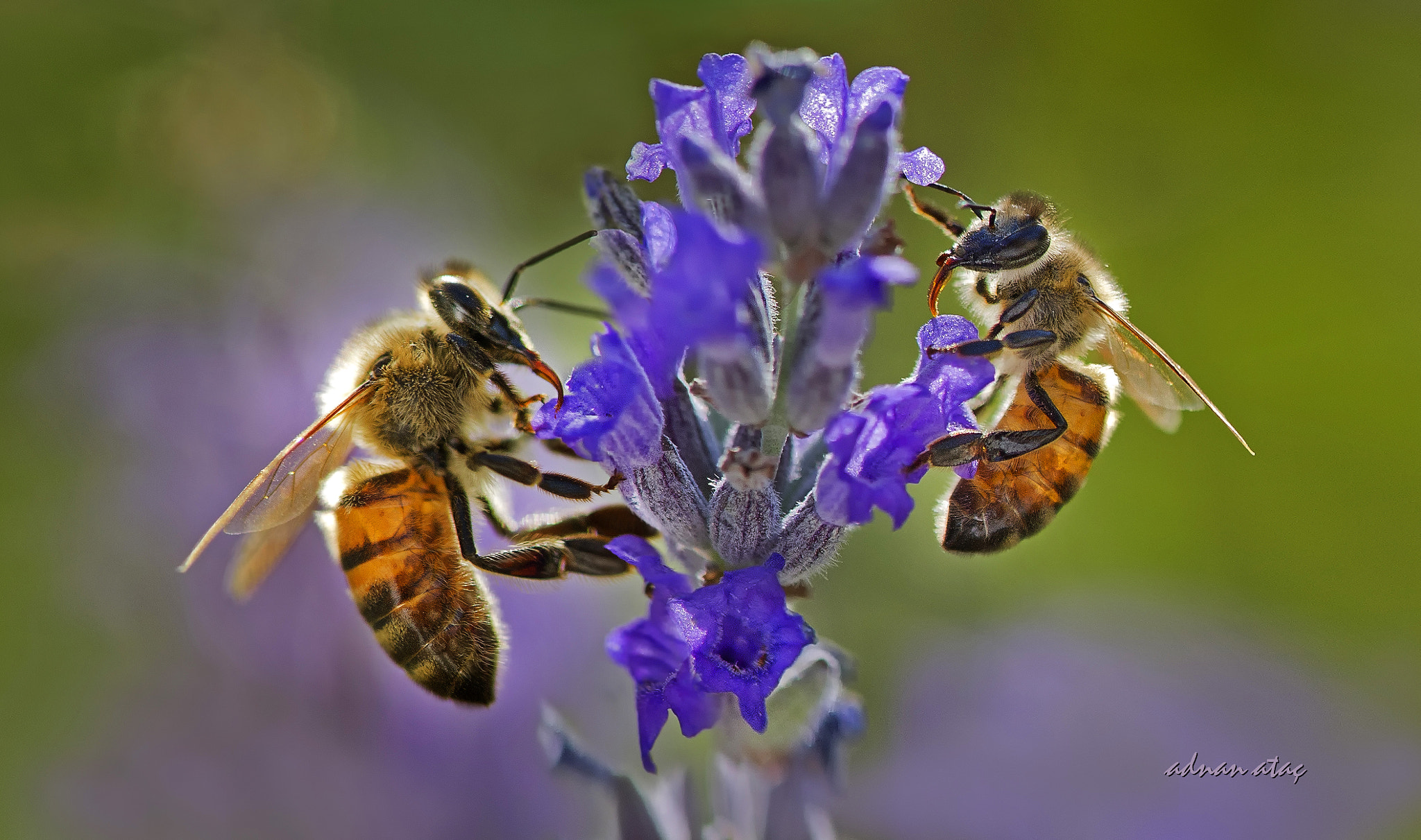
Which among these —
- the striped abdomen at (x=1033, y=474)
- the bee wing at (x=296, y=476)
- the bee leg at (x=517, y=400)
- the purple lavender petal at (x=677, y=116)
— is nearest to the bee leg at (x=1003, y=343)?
the striped abdomen at (x=1033, y=474)

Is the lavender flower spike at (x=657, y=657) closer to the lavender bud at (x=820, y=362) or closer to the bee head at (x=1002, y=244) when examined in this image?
the lavender bud at (x=820, y=362)

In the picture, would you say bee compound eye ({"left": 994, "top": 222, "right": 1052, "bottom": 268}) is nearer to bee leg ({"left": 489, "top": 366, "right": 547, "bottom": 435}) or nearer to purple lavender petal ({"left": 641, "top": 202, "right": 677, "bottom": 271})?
purple lavender petal ({"left": 641, "top": 202, "right": 677, "bottom": 271})

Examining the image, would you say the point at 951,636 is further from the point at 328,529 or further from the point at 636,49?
the point at 636,49

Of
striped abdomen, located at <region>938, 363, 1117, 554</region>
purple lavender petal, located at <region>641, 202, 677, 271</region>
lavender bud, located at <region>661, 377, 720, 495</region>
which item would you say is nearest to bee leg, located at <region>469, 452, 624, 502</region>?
lavender bud, located at <region>661, 377, 720, 495</region>

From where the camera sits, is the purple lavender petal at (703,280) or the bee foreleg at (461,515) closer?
the purple lavender petal at (703,280)

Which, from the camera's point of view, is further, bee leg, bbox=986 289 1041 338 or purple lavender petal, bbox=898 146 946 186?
bee leg, bbox=986 289 1041 338
